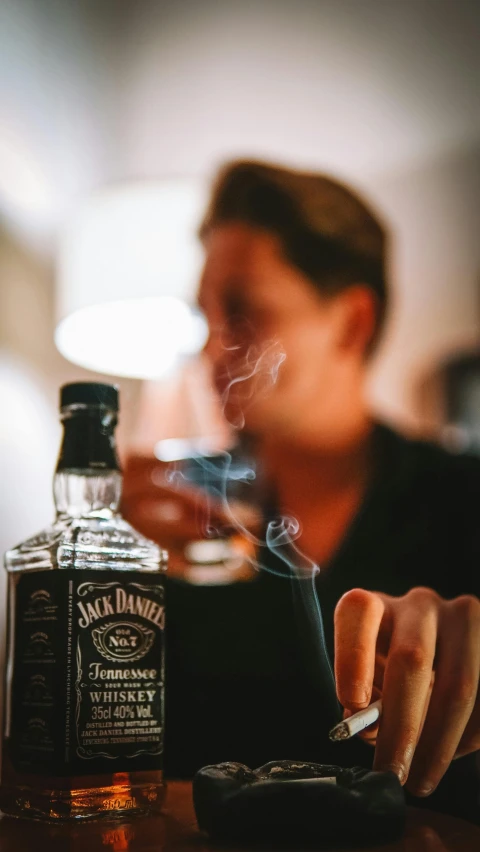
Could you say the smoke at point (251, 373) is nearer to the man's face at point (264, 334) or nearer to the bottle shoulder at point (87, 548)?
the man's face at point (264, 334)

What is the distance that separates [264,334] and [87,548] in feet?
1.36

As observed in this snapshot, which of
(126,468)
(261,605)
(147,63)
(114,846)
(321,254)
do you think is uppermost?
(147,63)

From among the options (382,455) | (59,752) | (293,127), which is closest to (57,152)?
(293,127)

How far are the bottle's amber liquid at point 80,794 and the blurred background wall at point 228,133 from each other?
305 mm

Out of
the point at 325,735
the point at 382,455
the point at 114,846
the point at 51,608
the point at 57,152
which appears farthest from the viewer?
the point at 57,152

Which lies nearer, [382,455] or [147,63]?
[382,455]

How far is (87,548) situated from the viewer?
0.79 m

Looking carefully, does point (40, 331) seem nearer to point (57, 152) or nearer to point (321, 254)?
point (57, 152)

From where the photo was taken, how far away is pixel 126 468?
1.06 m

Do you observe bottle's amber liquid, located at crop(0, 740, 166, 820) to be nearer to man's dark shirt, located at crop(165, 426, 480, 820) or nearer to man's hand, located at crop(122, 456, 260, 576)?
man's dark shirt, located at crop(165, 426, 480, 820)

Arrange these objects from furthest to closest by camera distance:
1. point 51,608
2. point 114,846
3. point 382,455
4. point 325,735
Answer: point 382,455 → point 325,735 → point 51,608 → point 114,846

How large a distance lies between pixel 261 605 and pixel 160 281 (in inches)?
17.7

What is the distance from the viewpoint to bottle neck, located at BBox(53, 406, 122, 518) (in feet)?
2.65

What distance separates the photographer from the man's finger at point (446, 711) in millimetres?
785
